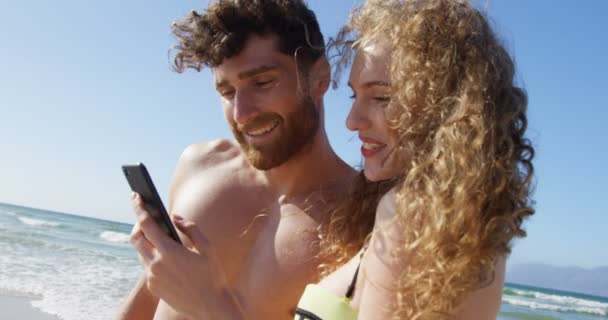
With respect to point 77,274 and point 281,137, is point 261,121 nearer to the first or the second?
point 281,137

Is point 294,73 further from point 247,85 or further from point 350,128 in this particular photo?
point 350,128

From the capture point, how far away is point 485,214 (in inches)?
60.5

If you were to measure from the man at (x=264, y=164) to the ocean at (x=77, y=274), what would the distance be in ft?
19.6

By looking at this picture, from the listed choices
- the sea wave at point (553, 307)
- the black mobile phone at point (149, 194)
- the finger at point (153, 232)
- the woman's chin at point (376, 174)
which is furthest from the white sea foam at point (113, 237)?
the woman's chin at point (376, 174)

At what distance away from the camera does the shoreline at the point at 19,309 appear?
7402 millimetres

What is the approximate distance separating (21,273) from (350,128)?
33.9ft

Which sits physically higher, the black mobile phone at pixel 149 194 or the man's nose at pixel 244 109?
the man's nose at pixel 244 109

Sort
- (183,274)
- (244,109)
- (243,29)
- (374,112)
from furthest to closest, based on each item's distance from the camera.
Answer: (243,29), (244,109), (183,274), (374,112)

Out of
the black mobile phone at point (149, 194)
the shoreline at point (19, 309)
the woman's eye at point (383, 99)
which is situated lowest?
the shoreline at point (19, 309)

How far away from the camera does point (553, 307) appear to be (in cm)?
2481

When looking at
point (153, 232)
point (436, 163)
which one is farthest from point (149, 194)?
point (436, 163)

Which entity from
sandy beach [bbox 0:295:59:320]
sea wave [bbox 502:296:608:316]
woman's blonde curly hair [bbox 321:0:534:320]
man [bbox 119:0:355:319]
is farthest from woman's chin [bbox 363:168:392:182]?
sea wave [bbox 502:296:608:316]

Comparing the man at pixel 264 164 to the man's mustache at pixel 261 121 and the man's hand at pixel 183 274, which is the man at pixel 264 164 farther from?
the man's hand at pixel 183 274

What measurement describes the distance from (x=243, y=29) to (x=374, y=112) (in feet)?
4.12
